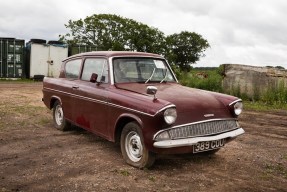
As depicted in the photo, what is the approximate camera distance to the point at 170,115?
455cm

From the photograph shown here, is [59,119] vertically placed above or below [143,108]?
below

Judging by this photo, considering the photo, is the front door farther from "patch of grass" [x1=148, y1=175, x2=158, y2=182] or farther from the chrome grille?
the chrome grille

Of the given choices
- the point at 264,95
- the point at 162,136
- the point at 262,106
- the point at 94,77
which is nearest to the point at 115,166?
the point at 162,136

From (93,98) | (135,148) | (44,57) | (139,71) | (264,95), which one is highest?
(44,57)

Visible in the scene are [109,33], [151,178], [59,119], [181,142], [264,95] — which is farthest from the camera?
[109,33]

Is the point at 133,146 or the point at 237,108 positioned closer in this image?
the point at 133,146

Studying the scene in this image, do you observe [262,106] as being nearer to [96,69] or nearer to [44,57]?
[96,69]

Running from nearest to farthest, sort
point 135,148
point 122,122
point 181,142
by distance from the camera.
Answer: point 181,142 → point 135,148 → point 122,122

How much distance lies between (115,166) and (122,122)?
0.67 metres

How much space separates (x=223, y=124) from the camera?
203 inches

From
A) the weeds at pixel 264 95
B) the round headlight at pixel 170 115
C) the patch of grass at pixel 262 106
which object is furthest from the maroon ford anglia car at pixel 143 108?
the weeds at pixel 264 95

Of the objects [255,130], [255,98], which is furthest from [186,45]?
[255,130]

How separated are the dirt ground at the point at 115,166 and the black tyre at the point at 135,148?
4.6 inches

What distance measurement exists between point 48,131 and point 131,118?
3.23m
